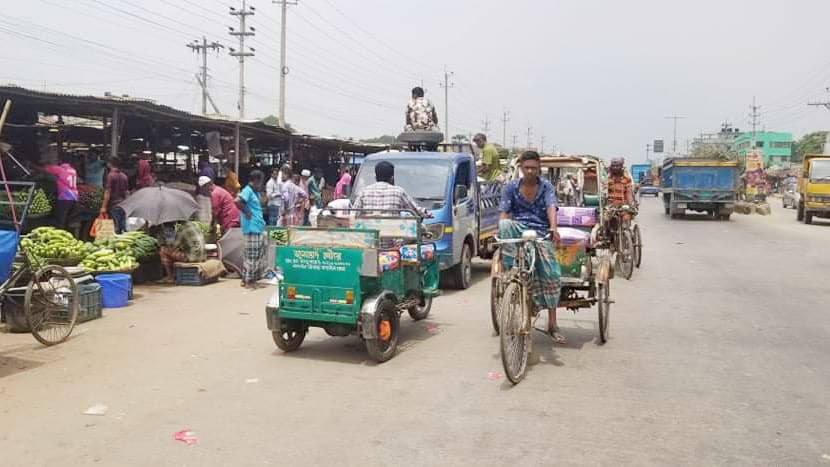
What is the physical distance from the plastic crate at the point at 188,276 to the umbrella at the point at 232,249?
0.74 meters

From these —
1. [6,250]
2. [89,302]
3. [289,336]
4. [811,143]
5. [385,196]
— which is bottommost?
[289,336]

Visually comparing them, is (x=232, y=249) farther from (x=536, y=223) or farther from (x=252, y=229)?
(x=536, y=223)

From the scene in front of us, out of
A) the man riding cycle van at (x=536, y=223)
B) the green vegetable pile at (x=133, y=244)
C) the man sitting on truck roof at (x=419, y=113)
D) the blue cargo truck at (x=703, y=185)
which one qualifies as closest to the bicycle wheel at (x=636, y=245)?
the man sitting on truck roof at (x=419, y=113)

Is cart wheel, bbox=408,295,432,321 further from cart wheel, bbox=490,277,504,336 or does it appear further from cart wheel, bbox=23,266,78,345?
cart wheel, bbox=23,266,78,345

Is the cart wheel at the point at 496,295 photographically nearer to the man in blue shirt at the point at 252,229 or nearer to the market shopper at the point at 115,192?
the man in blue shirt at the point at 252,229

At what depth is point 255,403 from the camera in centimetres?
505

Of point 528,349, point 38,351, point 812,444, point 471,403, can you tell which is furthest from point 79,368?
point 812,444

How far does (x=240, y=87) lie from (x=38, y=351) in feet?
117

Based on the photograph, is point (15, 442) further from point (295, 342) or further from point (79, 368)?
point (295, 342)

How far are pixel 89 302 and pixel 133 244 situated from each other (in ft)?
7.13

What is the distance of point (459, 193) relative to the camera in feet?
33.7

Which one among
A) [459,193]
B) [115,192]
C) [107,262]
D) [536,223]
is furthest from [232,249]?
[536,223]

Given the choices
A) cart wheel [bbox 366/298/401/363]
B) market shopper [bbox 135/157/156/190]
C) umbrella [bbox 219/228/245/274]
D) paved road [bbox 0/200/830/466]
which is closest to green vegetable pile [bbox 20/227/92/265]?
paved road [bbox 0/200/830/466]

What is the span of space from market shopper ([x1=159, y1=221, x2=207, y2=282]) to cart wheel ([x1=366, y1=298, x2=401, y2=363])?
18.1 ft
